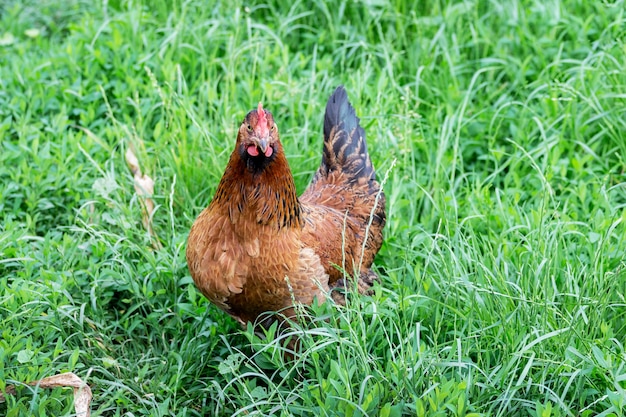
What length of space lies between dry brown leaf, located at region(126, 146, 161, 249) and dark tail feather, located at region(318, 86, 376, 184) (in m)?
0.94

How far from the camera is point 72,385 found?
3293mm

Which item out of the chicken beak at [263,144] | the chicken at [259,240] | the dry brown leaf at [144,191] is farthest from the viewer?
the dry brown leaf at [144,191]

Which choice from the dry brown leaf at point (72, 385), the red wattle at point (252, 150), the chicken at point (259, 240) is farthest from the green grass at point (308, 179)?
the red wattle at point (252, 150)

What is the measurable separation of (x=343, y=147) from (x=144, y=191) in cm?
112

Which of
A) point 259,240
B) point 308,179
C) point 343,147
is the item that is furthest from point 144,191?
point 259,240

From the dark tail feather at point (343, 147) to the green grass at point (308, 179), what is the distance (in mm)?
317

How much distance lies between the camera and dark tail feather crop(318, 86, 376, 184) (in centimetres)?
421

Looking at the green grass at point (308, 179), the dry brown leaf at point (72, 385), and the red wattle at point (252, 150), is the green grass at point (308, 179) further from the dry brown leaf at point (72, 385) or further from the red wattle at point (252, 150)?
the red wattle at point (252, 150)

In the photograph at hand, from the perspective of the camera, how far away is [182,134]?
15.4ft

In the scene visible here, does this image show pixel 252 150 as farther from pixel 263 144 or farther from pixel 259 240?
pixel 259 240

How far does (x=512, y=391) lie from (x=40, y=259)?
2.33 meters

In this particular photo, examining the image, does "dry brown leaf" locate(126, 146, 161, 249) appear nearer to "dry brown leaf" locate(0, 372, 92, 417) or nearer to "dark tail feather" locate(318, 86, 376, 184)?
"dark tail feather" locate(318, 86, 376, 184)

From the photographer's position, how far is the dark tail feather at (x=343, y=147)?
421 cm

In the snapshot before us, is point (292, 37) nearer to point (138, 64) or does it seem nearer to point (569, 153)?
point (138, 64)
